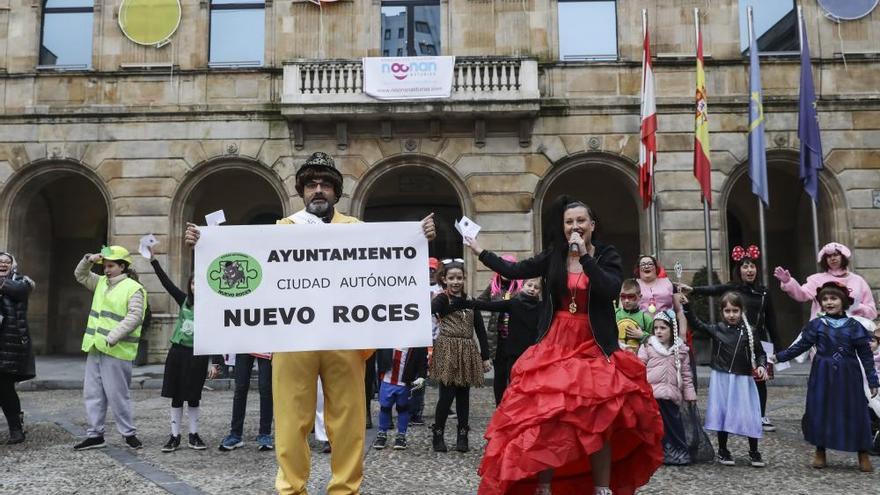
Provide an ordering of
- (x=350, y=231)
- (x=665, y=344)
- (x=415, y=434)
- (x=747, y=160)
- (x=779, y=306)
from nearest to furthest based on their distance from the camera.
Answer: (x=350, y=231) → (x=665, y=344) → (x=415, y=434) → (x=747, y=160) → (x=779, y=306)

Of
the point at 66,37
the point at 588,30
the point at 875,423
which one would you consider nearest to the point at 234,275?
the point at 875,423

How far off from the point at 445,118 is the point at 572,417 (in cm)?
1314

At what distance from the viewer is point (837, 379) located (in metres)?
6.34

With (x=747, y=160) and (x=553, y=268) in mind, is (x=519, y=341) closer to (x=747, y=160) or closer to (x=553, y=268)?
(x=553, y=268)

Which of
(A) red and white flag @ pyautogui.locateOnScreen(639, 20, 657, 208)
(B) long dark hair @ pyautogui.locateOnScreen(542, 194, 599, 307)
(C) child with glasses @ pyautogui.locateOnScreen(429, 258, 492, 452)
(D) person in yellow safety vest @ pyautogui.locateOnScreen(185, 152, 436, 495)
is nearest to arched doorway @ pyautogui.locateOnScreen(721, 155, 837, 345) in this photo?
(A) red and white flag @ pyautogui.locateOnScreen(639, 20, 657, 208)

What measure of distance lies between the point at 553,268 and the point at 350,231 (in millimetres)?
1375

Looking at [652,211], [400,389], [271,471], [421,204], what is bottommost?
[271,471]

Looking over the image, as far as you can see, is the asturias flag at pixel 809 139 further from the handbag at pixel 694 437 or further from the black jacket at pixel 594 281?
the black jacket at pixel 594 281

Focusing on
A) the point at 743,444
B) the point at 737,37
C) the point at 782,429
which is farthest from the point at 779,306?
the point at 743,444

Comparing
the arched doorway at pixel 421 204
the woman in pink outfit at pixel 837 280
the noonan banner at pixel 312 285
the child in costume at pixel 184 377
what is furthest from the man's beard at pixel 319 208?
the arched doorway at pixel 421 204

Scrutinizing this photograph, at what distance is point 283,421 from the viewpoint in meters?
4.25

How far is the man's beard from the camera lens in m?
4.69

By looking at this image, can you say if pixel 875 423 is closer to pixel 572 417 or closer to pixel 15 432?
pixel 572 417

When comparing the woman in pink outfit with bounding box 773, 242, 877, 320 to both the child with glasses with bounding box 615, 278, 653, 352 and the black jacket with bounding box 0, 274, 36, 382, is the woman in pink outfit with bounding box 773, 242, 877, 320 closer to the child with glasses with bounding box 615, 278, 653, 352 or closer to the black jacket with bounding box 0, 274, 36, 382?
the child with glasses with bounding box 615, 278, 653, 352
